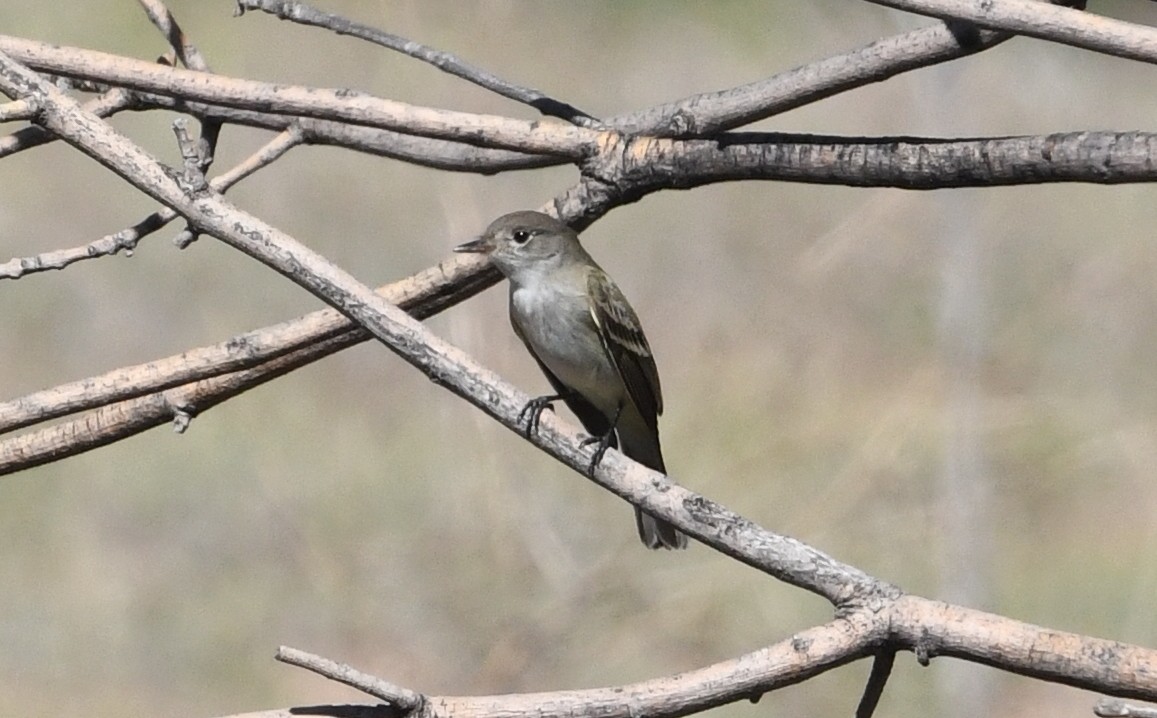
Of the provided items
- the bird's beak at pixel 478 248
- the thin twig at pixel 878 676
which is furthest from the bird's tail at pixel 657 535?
the thin twig at pixel 878 676

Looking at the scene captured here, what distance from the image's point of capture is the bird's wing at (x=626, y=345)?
4176 millimetres

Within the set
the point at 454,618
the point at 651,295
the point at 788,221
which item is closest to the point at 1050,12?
the point at 454,618

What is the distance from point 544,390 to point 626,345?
3.54 metres

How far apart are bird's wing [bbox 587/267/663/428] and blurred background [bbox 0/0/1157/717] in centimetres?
143

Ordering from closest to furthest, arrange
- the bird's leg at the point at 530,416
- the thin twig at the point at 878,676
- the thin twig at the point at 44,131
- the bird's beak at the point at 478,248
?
1. the thin twig at the point at 878,676
2. the bird's leg at the point at 530,416
3. the thin twig at the point at 44,131
4. the bird's beak at the point at 478,248

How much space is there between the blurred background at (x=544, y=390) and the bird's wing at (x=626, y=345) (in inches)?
56.5

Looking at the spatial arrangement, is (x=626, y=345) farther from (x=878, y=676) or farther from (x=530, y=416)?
(x=878, y=676)

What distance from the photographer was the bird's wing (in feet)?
13.7

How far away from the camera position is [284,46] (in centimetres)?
1109

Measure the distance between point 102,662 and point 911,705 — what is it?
383cm

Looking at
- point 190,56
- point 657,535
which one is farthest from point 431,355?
point 657,535

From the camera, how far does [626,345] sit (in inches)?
165

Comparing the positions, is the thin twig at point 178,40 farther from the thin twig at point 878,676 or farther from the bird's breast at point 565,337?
the thin twig at point 878,676

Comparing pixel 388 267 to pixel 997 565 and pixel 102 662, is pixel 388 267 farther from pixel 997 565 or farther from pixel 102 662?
pixel 997 565
